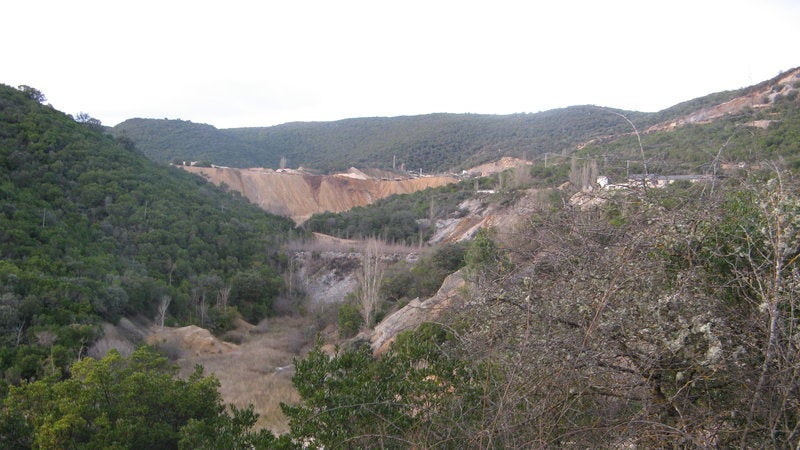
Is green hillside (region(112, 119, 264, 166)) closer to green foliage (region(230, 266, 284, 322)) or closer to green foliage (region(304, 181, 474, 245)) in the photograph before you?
green foliage (region(304, 181, 474, 245))

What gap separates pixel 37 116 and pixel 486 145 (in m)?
48.1

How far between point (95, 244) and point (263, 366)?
495 inches

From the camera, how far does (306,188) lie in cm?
5534

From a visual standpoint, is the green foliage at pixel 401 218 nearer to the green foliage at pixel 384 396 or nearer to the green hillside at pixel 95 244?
the green hillside at pixel 95 244

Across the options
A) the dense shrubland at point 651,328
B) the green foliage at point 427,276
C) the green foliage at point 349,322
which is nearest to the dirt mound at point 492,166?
the green foliage at point 427,276

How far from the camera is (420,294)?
715 inches

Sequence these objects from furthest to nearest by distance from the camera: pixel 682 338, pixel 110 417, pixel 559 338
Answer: pixel 110 417 < pixel 559 338 < pixel 682 338

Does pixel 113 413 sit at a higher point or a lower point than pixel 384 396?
lower

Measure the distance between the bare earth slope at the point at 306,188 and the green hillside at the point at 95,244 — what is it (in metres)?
12.5

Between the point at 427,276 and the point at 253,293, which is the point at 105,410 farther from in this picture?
the point at 253,293

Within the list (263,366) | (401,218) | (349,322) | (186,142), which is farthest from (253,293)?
(186,142)

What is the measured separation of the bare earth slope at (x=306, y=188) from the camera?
52156 millimetres

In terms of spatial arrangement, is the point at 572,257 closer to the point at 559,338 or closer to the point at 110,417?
the point at 559,338

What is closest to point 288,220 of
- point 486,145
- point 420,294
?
point 420,294
